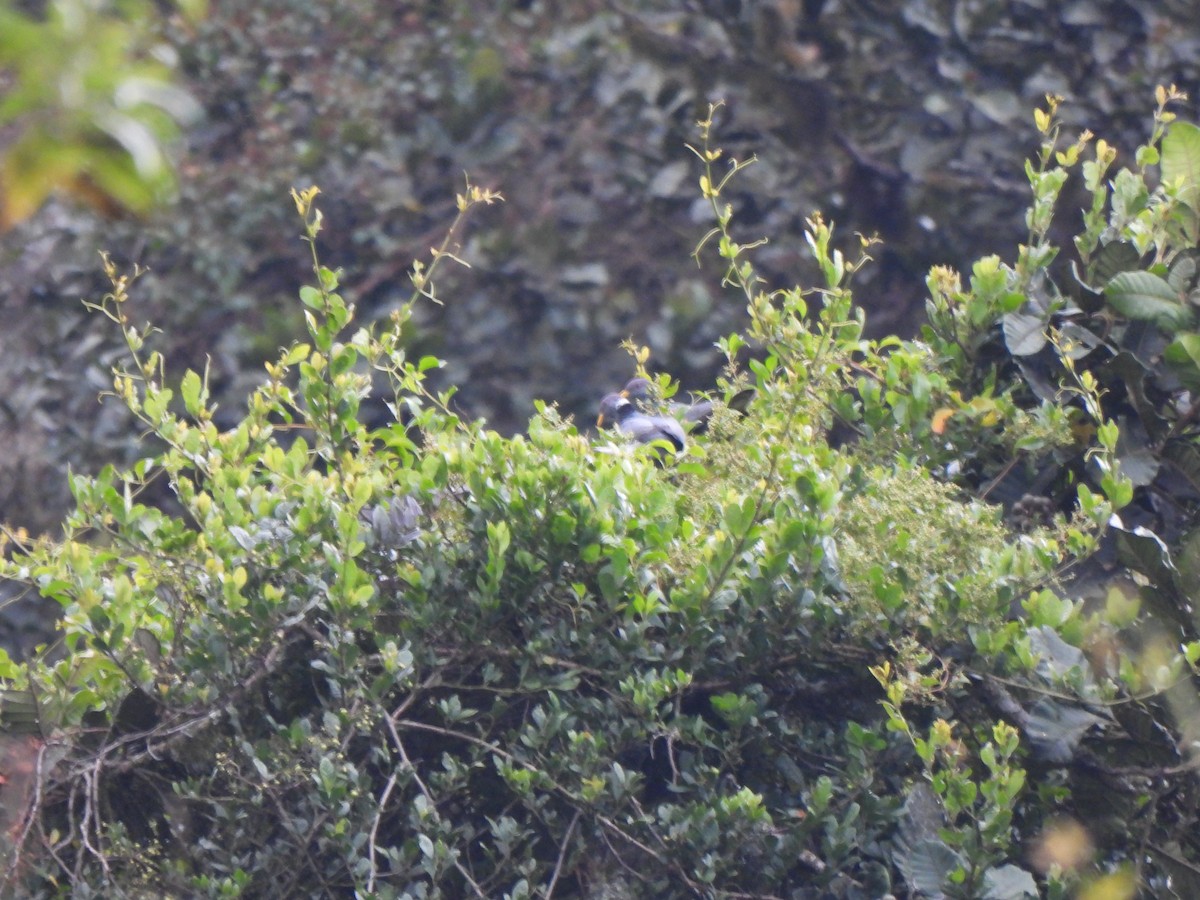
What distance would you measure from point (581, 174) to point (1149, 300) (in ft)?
13.1

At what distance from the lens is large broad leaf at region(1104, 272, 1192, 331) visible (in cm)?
262

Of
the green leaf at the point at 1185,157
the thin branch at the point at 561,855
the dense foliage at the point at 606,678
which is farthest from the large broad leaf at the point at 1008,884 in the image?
the green leaf at the point at 1185,157

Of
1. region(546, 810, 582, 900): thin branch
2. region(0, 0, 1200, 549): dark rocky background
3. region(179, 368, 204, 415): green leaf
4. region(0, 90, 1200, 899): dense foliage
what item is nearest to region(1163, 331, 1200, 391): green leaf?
region(0, 90, 1200, 899): dense foliage

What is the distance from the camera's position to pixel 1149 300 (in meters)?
2.63

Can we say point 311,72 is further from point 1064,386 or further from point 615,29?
point 1064,386

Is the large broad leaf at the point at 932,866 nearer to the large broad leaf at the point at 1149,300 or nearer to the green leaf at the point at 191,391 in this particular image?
the large broad leaf at the point at 1149,300

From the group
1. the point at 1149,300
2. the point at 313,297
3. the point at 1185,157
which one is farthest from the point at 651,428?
the point at 1185,157

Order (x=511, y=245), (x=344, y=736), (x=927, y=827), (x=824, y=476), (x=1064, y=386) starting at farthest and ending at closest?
(x=511, y=245) → (x=1064, y=386) → (x=824, y=476) → (x=344, y=736) → (x=927, y=827)

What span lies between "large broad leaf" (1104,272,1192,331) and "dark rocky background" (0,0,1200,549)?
3606 millimetres

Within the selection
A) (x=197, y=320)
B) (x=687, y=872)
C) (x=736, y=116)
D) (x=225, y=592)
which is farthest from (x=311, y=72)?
(x=687, y=872)

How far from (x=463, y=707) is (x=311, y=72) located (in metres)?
4.78

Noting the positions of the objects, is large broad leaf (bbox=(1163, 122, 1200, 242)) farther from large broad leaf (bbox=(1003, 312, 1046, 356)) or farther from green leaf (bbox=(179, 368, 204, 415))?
green leaf (bbox=(179, 368, 204, 415))

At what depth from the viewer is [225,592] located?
2416 mm

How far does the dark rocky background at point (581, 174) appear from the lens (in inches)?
247
